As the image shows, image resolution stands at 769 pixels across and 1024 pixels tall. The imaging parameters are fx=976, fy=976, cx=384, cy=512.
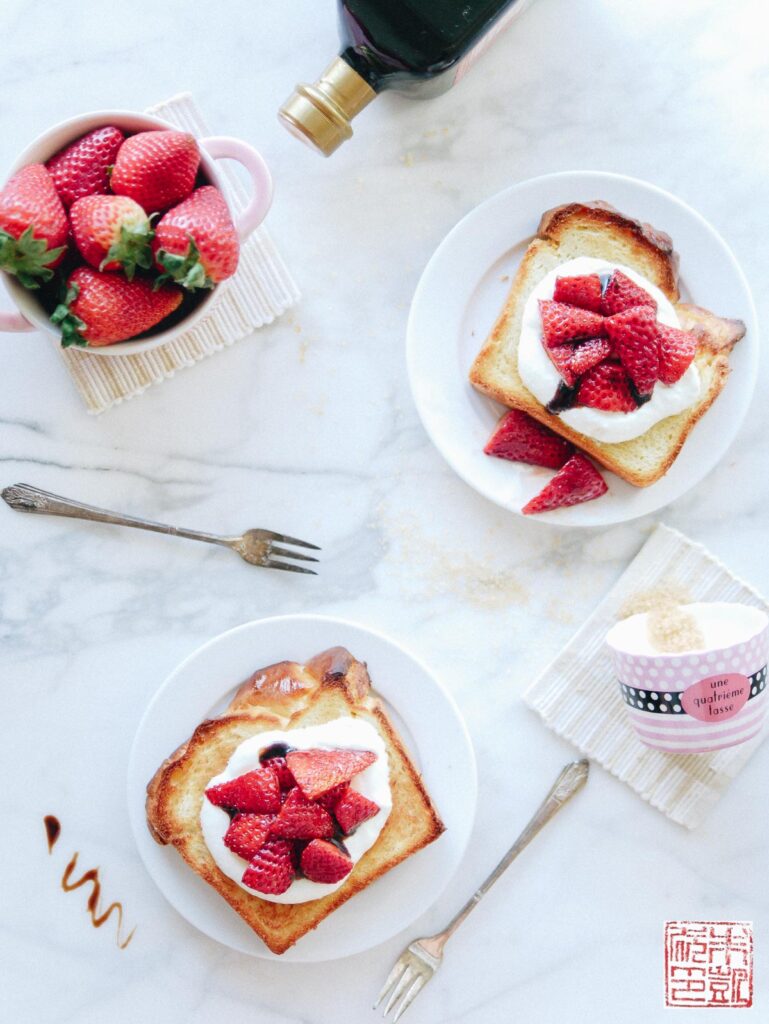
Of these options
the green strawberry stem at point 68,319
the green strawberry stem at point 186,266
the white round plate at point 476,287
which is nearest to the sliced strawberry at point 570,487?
the white round plate at point 476,287

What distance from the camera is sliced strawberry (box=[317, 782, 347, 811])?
5.10 ft

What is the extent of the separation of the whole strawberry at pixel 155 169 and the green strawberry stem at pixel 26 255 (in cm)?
13

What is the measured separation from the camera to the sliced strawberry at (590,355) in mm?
1593

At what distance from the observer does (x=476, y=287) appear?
1773 millimetres

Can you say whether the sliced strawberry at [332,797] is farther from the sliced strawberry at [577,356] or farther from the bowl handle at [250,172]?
the bowl handle at [250,172]

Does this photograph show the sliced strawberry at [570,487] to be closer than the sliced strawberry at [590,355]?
No

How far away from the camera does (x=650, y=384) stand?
5.26 feet

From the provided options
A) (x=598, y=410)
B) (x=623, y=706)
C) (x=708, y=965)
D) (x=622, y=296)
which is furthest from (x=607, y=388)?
(x=708, y=965)

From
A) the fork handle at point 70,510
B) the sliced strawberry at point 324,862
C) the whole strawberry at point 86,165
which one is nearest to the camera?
the whole strawberry at point 86,165

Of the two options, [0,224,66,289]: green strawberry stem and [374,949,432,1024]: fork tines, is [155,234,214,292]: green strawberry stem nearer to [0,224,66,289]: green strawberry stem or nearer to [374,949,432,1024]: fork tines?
[0,224,66,289]: green strawberry stem

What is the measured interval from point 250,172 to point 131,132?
0.19 meters

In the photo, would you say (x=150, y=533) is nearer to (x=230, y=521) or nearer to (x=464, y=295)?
(x=230, y=521)

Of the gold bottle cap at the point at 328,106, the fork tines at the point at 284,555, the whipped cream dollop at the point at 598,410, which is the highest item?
the gold bottle cap at the point at 328,106

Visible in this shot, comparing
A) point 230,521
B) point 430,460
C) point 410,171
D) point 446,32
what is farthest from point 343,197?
point 230,521
